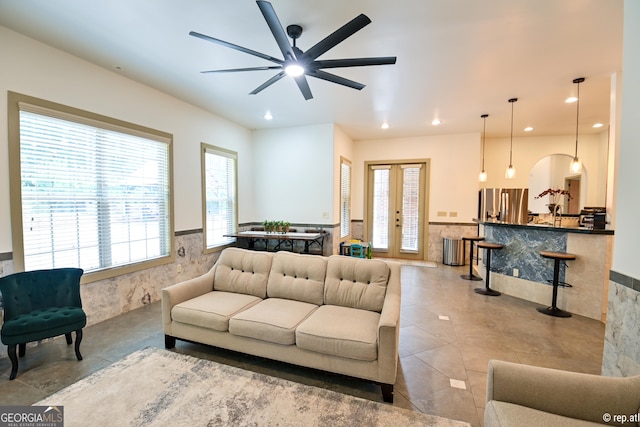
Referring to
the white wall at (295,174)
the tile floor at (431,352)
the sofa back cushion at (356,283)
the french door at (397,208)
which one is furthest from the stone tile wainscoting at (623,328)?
the french door at (397,208)

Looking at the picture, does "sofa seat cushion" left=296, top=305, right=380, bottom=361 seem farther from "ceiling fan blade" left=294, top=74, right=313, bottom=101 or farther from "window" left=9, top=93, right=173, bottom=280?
"window" left=9, top=93, right=173, bottom=280

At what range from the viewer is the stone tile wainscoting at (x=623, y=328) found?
69.0 inches

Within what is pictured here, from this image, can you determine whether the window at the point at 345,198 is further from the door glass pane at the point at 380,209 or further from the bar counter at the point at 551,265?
the bar counter at the point at 551,265

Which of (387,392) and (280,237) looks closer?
(387,392)

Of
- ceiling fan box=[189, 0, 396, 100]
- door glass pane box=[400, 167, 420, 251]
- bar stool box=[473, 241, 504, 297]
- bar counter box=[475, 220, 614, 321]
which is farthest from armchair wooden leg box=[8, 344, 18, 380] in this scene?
door glass pane box=[400, 167, 420, 251]

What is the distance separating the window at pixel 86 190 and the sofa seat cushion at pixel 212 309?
1.51 m

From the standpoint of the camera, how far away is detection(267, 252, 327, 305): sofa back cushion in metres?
2.77

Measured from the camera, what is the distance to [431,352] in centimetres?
268

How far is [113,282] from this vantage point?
11.4ft

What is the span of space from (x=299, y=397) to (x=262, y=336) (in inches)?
21.3

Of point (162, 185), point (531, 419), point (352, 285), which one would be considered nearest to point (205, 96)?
point (162, 185)

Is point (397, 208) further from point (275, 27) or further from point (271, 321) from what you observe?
point (275, 27)

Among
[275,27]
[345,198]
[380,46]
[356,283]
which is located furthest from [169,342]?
[345,198]

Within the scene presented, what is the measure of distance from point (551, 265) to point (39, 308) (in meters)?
6.11
